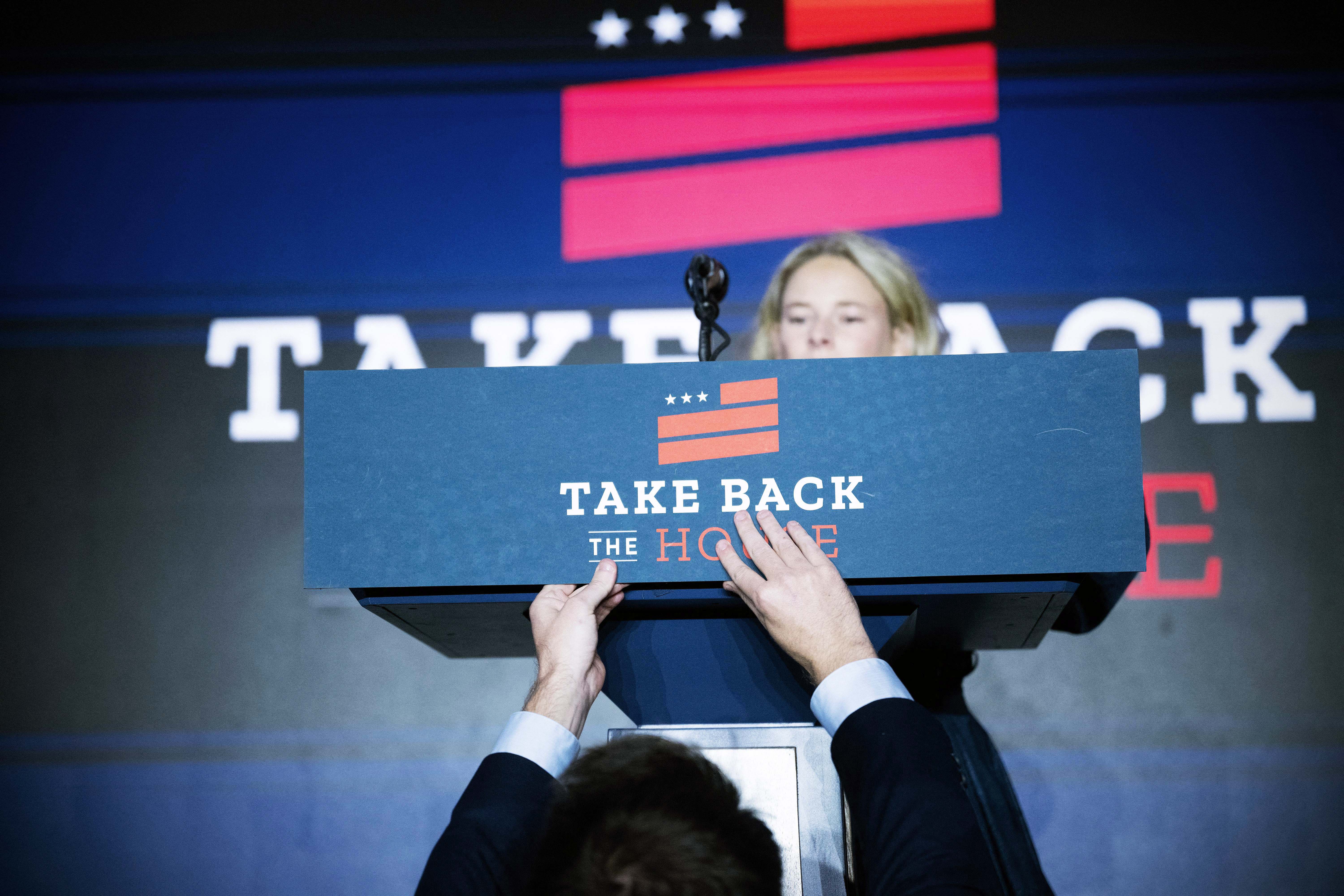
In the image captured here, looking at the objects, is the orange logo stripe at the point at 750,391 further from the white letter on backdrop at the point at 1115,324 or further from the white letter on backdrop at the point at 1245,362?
the white letter on backdrop at the point at 1245,362

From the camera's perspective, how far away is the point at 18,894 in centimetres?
213

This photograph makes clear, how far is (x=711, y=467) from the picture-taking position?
796 mm

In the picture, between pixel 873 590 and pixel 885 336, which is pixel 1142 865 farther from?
pixel 873 590

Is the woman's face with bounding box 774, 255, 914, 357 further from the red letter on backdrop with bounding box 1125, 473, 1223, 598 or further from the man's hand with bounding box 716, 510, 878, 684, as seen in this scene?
the man's hand with bounding box 716, 510, 878, 684

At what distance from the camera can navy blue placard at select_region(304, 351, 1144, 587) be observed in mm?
777

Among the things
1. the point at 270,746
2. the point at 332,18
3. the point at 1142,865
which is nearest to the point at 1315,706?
the point at 1142,865

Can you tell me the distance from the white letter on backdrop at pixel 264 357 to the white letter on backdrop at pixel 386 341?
97mm

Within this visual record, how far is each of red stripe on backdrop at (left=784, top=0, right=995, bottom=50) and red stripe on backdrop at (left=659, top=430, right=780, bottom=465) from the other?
178 centimetres

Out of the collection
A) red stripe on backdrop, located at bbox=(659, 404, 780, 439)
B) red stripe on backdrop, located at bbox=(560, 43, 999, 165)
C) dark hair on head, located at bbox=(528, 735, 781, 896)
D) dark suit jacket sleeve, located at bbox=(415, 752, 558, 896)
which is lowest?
dark suit jacket sleeve, located at bbox=(415, 752, 558, 896)

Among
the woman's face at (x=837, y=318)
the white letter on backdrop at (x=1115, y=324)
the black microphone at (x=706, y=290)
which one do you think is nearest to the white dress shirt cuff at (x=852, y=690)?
the black microphone at (x=706, y=290)

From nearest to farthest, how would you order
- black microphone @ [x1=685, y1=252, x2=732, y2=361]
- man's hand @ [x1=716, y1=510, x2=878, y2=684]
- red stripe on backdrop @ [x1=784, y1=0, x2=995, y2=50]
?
man's hand @ [x1=716, y1=510, x2=878, y2=684] < black microphone @ [x1=685, y1=252, x2=732, y2=361] < red stripe on backdrop @ [x1=784, y1=0, x2=995, y2=50]

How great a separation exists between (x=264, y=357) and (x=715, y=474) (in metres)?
1.77

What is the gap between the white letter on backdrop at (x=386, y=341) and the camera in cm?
224

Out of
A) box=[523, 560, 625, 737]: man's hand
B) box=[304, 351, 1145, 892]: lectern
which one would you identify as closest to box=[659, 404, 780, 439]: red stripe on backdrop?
box=[304, 351, 1145, 892]: lectern
